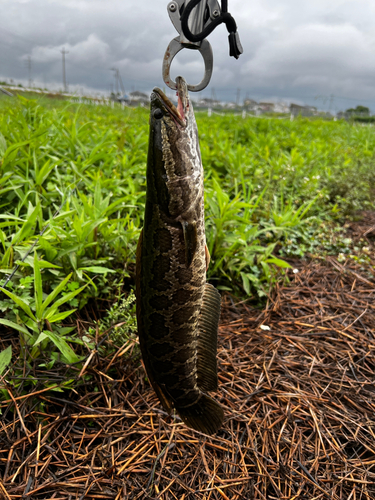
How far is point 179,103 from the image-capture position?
5.12 feet

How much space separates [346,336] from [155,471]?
6.49ft

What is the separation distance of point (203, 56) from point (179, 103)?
0.26m

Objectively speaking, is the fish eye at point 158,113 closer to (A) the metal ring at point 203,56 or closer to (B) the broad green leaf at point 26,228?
(A) the metal ring at point 203,56

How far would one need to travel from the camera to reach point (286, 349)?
2.79 metres

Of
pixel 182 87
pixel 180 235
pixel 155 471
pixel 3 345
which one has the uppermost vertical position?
pixel 182 87

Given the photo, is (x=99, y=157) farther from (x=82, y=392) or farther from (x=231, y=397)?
(x=231, y=397)

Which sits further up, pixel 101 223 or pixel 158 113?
pixel 158 113

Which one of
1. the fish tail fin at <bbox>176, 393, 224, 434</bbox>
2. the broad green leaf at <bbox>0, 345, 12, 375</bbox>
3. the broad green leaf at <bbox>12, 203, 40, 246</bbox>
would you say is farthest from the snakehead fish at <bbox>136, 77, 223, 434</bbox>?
the broad green leaf at <bbox>12, 203, 40, 246</bbox>

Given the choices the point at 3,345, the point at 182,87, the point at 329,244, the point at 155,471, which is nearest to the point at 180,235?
the point at 182,87

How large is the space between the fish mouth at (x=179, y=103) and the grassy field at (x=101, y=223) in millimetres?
1158

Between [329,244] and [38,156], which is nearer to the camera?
[38,156]

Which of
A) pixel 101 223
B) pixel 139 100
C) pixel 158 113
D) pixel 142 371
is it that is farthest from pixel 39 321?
pixel 139 100

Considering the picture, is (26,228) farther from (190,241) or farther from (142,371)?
(190,241)

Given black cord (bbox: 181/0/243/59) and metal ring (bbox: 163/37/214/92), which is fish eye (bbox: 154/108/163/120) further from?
black cord (bbox: 181/0/243/59)
